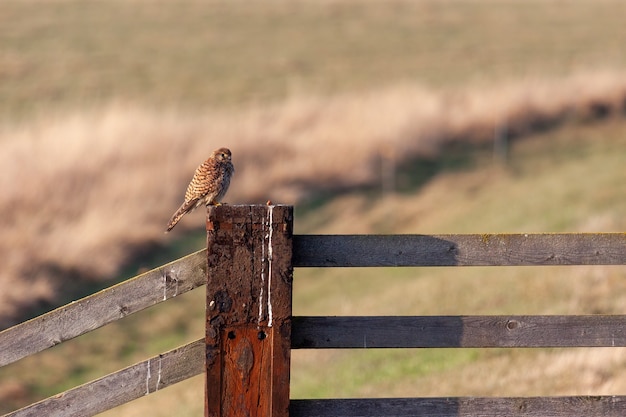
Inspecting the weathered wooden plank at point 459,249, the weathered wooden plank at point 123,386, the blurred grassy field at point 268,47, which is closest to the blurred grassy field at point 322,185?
Result: the blurred grassy field at point 268,47

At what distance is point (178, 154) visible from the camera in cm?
1688

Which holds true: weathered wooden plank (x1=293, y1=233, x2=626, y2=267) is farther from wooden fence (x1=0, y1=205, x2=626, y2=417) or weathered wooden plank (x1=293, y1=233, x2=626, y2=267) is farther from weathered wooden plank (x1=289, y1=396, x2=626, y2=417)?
weathered wooden plank (x1=289, y1=396, x2=626, y2=417)

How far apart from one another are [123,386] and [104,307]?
32 centimetres

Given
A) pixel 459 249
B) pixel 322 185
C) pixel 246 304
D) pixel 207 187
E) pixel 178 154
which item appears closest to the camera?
pixel 246 304

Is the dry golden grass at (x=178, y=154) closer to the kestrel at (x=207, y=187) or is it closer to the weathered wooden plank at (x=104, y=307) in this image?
the kestrel at (x=207, y=187)

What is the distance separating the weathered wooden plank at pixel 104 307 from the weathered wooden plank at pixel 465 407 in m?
0.68

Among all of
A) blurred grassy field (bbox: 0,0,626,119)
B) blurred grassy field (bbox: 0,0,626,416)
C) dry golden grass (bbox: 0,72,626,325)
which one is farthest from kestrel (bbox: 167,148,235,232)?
blurred grassy field (bbox: 0,0,626,119)

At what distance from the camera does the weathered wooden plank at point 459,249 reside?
3.97 metres

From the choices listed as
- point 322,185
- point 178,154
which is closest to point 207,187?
point 178,154

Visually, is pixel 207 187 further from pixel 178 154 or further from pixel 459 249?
pixel 178 154

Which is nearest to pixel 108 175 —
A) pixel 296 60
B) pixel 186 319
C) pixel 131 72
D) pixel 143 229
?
pixel 143 229

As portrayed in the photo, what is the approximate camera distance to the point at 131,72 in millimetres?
34094

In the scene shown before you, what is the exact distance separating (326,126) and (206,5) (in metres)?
37.8

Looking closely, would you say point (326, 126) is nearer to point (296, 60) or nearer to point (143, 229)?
point (143, 229)
